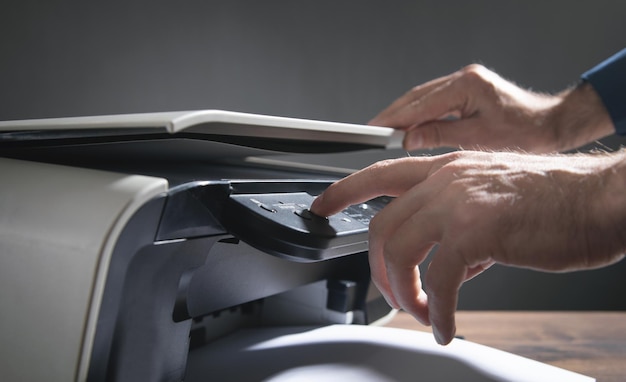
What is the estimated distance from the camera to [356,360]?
1.68 ft

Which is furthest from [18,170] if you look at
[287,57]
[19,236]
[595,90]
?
[287,57]

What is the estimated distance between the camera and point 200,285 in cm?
47

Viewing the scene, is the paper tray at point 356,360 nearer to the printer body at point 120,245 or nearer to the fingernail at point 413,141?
the printer body at point 120,245

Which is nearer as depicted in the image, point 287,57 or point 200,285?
point 200,285

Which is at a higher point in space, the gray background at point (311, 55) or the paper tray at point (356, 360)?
the gray background at point (311, 55)

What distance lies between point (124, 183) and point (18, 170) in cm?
15

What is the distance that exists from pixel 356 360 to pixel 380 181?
0.63ft

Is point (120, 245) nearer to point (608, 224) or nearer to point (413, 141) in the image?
point (608, 224)

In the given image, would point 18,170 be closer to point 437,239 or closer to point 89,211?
point 89,211

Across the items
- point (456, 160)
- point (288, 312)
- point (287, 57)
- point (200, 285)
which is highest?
point (287, 57)

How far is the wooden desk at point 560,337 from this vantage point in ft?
2.13

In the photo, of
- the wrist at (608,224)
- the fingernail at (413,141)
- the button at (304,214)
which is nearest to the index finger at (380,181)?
the button at (304,214)

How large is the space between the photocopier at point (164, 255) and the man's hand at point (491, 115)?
11.1 inches

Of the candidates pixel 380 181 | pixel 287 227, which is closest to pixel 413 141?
pixel 380 181
